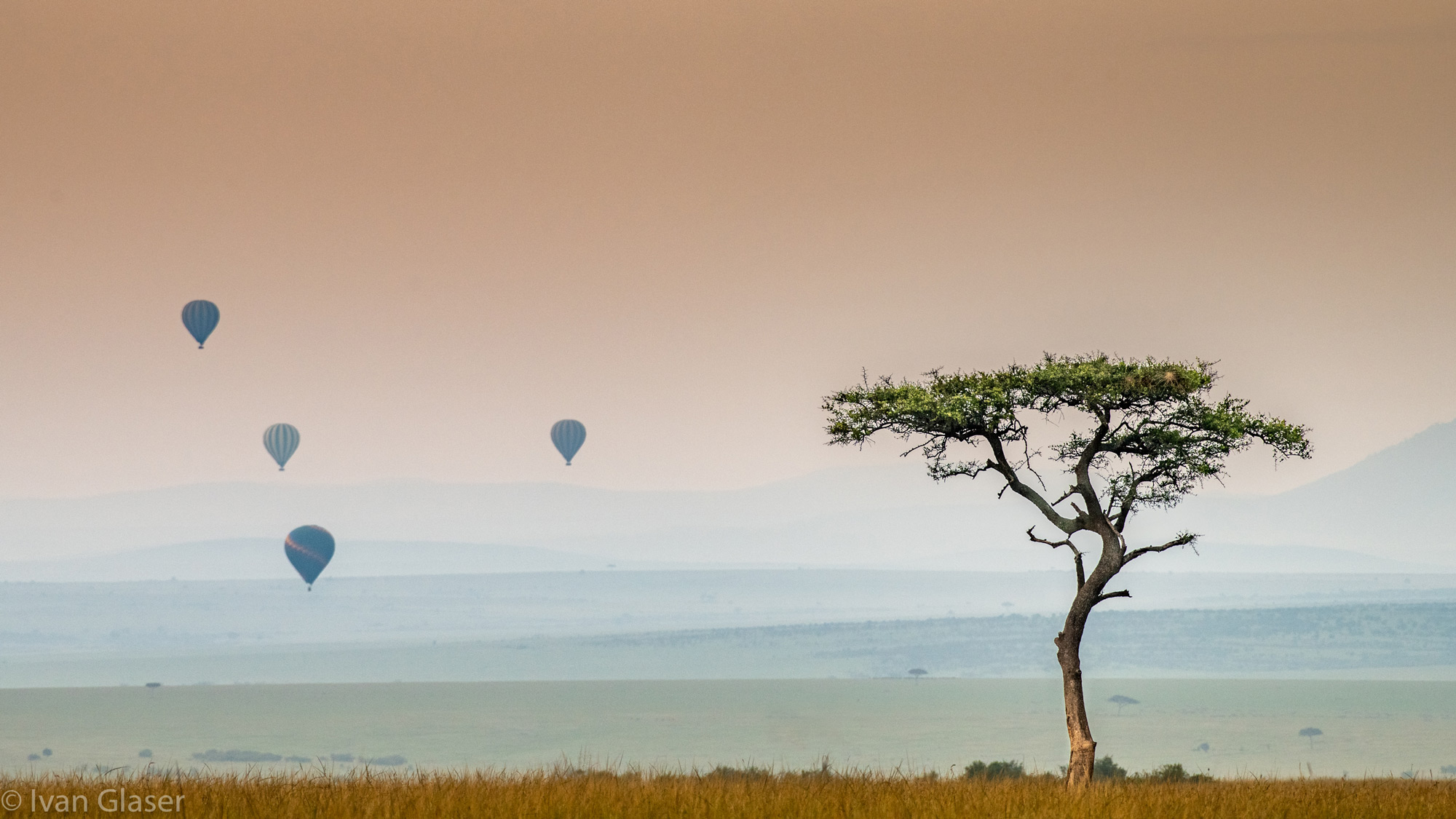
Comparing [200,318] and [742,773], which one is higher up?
[200,318]

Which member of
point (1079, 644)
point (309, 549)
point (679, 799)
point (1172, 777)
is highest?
point (309, 549)

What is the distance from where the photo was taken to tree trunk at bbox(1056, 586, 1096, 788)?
2377 cm

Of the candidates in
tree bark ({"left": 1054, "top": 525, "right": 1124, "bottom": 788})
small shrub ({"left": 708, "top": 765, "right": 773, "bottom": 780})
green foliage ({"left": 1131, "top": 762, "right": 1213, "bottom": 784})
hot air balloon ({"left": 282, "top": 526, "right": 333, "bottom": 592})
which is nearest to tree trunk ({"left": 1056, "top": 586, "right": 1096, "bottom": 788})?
tree bark ({"left": 1054, "top": 525, "right": 1124, "bottom": 788})

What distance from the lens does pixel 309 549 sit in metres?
151

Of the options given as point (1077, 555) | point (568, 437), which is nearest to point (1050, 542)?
point (1077, 555)

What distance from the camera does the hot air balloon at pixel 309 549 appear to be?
148125 millimetres

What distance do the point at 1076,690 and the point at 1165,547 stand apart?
11.1 feet

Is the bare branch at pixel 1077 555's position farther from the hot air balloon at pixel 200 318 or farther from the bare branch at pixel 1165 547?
the hot air balloon at pixel 200 318

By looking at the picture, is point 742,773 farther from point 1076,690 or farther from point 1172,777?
point 1172,777

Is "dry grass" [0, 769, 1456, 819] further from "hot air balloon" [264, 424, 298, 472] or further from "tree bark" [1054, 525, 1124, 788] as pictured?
"hot air balloon" [264, 424, 298, 472]

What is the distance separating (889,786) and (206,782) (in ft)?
34.2

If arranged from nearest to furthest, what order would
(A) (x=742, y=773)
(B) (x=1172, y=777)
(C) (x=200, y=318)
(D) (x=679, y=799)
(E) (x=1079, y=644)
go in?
(D) (x=679, y=799) < (E) (x=1079, y=644) < (A) (x=742, y=773) < (B) (x=1172, y=777) < (C) (x=200, y=318)

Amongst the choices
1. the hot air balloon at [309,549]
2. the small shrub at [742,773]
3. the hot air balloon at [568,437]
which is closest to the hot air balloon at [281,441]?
the hot air balloon at [309,549]

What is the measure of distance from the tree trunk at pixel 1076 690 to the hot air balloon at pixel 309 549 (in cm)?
13212
